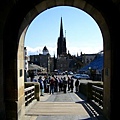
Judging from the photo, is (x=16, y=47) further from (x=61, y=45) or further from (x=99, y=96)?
(x=61, y=45)

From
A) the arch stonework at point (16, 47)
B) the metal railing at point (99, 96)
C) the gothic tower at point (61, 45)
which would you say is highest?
the gothic tower at point (61, 45)

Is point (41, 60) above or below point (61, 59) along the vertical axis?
below

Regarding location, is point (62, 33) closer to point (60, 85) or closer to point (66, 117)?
point (60, 85)

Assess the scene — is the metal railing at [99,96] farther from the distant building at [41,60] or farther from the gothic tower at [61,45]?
the gothic tower at [61,45]

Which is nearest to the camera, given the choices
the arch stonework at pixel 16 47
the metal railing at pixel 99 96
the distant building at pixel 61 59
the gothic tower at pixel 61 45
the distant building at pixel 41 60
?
the arch stonework at pixel 16 47

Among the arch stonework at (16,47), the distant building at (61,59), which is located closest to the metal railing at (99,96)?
the arch stonework at (16,47)

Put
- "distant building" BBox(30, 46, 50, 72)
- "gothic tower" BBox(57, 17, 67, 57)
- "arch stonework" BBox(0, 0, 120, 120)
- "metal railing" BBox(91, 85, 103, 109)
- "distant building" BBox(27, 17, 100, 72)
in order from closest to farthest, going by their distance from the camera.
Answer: "arch stonework" BBox(0, 0, 120, 120)
"metal railing" BBox(91, 85, 103, 109)
"distant building" BBox(30, 46, 50, 72)
"distant building" BBox(27, 17, 100, 72)
"gothic tower" BBox(57, 17, 67, 57)

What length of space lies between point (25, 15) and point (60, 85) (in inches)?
677

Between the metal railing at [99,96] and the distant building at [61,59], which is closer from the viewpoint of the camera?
the metal railing at [99,96]

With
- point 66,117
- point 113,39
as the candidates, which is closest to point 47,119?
point 66,117

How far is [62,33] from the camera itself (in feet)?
470

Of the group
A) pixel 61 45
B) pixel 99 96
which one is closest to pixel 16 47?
pixel 99 96

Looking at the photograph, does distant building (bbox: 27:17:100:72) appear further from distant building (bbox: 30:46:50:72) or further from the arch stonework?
the arch stonework

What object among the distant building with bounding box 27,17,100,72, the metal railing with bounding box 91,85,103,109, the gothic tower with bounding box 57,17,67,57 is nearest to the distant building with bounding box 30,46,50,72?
the distant building with bounding box 27,17,100,72
